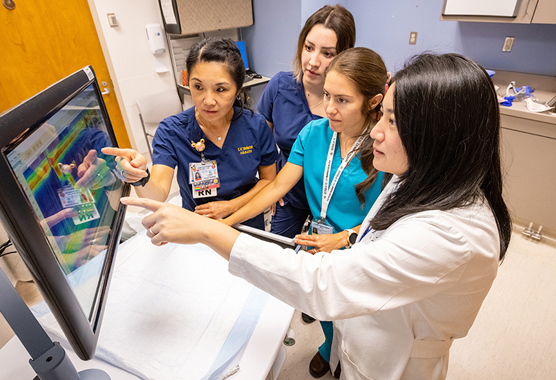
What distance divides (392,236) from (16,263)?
224 cm

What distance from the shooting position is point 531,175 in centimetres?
235

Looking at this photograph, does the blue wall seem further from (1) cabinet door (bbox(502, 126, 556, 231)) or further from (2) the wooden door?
(2) the wooden door

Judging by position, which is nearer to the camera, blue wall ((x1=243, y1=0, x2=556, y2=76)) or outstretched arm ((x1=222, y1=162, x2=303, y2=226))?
outstretched arm ((x1=222, y1=162, x2=303, y2=226))

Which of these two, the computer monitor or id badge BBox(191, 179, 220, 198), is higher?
the computer monitor

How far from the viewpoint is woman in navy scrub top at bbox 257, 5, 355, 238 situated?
159 cm

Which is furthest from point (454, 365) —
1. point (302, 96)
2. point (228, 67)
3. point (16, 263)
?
point (16, 263)

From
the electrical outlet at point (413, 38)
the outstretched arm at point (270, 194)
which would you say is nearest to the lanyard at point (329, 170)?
the outstretched arm at point (270, 194)

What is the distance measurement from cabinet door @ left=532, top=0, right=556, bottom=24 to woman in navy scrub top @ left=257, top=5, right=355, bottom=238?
1.49 meters

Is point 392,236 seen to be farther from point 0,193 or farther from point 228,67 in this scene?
point 228,67

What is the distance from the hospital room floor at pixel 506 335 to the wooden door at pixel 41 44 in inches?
71.8

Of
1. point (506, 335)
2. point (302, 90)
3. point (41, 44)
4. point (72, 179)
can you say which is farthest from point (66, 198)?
point (41, 44)

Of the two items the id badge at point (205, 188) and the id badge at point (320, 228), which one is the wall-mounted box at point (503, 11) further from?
the id badge at point (205, 188)

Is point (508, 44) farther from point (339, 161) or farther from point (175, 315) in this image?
point (175, 315)

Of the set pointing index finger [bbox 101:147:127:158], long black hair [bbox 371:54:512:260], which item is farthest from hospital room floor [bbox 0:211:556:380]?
long black hair [bbox 371:54:512:260]
